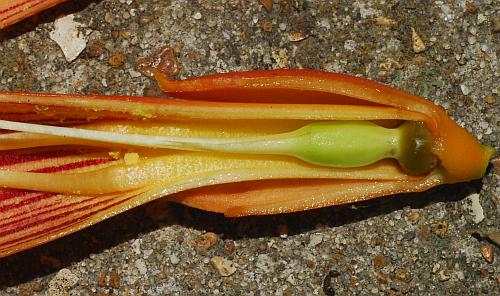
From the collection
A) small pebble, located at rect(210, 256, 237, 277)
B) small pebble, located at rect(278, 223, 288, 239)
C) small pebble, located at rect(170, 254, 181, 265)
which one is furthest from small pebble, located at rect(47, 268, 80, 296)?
small pebble, located at rect(278, 223, 288, 239)

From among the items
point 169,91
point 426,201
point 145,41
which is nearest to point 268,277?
point 426,201

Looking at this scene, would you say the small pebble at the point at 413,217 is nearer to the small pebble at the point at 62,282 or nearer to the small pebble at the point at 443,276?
the small pebble at the point at 443,276

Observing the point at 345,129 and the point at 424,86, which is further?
the point at 424,86

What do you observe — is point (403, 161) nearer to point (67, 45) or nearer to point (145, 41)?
point (145, 41)

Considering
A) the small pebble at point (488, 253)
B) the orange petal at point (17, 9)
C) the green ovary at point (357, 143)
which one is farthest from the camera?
the small pebble at point (488, 253)

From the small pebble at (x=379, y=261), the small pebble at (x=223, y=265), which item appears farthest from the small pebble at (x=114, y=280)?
the small pebble at (x=379, y=261)

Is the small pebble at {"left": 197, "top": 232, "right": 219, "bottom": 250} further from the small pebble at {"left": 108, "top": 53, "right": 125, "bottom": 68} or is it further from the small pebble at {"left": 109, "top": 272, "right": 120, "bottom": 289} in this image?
the small pebble at {"left": 108, "top": 53, "right": 125, "bottom": 68}

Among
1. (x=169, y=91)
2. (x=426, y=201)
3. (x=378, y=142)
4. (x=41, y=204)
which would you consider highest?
(x=169, y=91)
